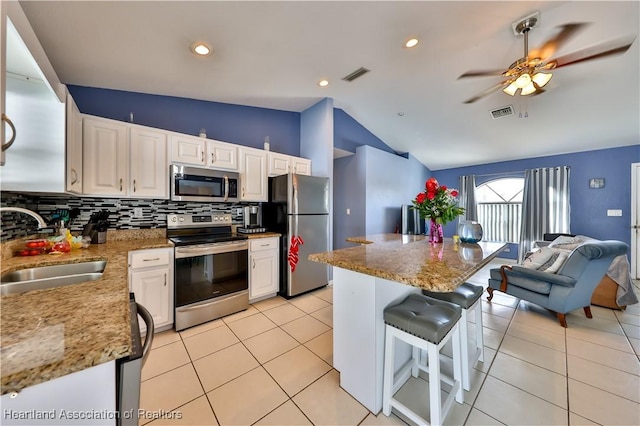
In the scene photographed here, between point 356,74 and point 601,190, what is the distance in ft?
17.4

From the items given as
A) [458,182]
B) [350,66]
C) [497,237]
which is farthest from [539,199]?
[350,66]

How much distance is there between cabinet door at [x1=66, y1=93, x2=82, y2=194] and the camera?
1807 millimetres

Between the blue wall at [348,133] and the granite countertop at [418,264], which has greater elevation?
the blue wall at [348,133]

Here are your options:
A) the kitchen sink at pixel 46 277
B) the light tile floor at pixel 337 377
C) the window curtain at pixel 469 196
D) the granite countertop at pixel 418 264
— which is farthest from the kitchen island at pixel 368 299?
the window curtain at pixel 469 196

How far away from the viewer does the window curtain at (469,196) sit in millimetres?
5941

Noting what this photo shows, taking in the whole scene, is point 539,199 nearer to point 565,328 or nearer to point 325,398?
point 565,328

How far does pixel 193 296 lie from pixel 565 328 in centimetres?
386

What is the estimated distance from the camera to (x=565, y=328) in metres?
2.41

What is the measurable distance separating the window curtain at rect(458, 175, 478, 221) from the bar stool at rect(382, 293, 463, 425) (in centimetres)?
531

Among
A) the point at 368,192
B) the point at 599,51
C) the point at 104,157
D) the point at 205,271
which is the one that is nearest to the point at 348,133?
the point at 368,192

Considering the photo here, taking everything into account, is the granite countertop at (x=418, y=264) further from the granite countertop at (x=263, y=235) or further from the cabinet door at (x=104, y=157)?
the cabinet door at (x=104, y=157)

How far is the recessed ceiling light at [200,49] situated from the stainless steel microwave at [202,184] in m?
1.15

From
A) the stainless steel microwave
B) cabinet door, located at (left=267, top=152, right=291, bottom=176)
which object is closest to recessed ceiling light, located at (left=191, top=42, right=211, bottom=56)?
the stainless steel microwave

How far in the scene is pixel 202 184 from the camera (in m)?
2.77
